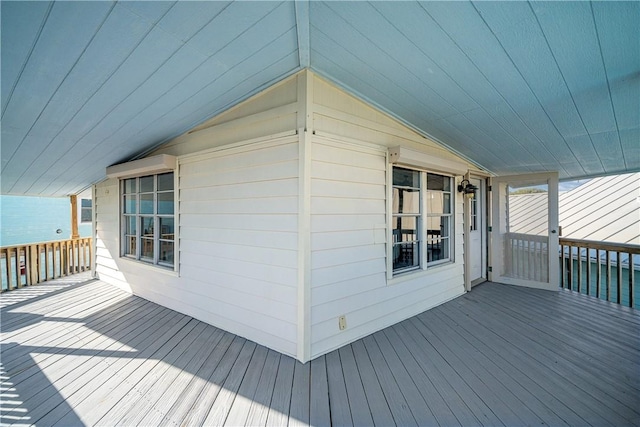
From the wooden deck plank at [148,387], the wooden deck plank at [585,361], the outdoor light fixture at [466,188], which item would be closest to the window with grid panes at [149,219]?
the wooden deck plank at [148,387]

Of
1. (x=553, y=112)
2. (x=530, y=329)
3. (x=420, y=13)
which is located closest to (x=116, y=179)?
(x=420, y=13)

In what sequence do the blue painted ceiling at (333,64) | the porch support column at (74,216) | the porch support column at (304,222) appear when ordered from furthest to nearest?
the porch support column at (74,216)
the porch support column at (304,222)
the blue painted ceiling at (333,64)

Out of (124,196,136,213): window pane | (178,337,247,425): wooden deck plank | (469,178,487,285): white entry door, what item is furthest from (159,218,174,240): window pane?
(469,178,487,285): white entry door

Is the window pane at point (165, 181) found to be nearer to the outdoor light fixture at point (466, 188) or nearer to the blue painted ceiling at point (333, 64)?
the blue painted ceiling at point (333, 64)

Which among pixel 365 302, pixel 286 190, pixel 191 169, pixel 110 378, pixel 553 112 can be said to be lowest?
pixel 110 378

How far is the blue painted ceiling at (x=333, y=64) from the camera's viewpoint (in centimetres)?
136

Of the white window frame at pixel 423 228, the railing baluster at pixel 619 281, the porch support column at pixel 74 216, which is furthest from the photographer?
the porch support column at pixel 74 216

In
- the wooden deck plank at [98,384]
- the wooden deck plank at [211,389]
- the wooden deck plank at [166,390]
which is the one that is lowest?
the wooden deck plank at [98,384]

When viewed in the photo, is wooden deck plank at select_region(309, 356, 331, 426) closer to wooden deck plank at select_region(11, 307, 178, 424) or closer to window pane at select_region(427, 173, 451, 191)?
wooden deck plank at select_region(11, 307, 178, 424)

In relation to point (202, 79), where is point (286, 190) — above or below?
below

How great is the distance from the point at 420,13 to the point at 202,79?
169 cm

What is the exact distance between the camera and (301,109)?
91.2 inches

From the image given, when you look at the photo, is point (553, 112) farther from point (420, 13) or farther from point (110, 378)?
point (110, 378)

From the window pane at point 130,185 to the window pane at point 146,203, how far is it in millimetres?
355
